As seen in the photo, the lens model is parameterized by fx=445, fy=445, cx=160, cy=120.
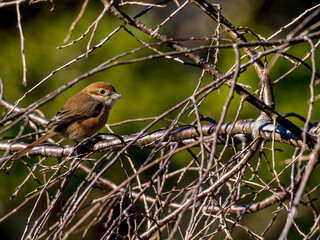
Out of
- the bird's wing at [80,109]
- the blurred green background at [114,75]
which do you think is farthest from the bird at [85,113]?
the blurred green background at [114,75]

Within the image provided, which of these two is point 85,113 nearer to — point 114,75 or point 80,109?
point 80,109

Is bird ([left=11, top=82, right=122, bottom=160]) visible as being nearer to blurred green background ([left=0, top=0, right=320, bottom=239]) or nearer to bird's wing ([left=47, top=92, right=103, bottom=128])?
bird's wing ([left=47, top=92, right=103, bottom=128])

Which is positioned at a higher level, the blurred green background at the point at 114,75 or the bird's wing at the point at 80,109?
the blurred green background at the point at 114,75

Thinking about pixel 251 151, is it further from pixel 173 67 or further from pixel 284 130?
pixel 173 67

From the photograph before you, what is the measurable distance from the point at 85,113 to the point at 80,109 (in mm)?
66

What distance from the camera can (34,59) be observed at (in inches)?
203

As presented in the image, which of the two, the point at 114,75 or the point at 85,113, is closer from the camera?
the point at 85,113

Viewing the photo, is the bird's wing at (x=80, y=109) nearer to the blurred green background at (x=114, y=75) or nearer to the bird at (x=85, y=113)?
the bird at (x=85, y=113)

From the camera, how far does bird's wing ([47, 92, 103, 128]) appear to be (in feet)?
13.5

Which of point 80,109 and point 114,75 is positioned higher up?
point 114,75

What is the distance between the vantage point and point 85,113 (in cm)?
418

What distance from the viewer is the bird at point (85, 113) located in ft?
13.3

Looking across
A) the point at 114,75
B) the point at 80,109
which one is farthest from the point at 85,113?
the point at 114,75

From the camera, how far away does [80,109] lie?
4.20 m
